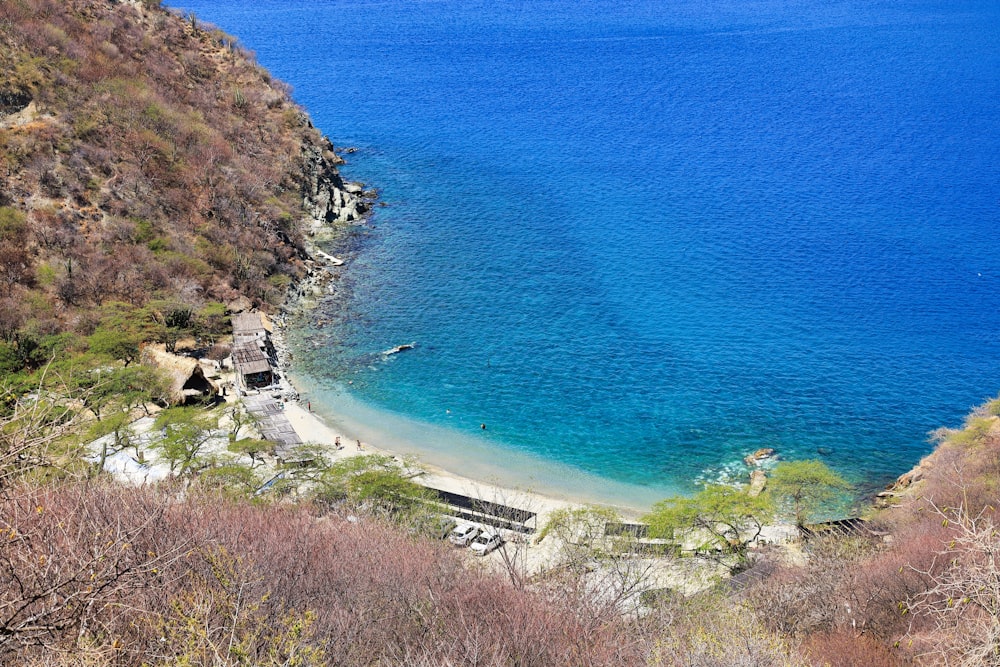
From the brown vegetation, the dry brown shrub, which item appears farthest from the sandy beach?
the dry brown shrub

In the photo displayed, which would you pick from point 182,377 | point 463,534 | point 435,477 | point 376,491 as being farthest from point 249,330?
point 463,534

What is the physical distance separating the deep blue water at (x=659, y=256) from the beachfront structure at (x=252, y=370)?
4.32m

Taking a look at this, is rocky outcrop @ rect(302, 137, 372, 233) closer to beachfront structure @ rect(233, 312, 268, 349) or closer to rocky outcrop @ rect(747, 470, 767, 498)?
beachfront structure @ rect(233, 312, 268, 349)

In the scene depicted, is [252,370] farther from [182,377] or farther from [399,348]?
[399,348]

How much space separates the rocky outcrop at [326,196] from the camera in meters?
78.2

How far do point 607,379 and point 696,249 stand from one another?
26.1 metres

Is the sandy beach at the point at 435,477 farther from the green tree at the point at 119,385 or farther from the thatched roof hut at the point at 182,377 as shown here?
the green tree at the point at 119,385

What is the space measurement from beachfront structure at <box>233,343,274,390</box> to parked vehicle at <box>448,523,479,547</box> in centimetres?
1861

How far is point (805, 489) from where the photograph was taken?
128ft

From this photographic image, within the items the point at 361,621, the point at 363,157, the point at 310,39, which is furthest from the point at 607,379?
the point at 310,39

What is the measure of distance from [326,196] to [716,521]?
56.3 metres

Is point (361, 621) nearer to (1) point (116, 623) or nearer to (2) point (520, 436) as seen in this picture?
(1) point (116, 623)

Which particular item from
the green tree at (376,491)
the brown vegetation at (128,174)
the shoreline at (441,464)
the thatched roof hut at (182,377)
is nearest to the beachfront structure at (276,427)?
the shoreline at (441,464)

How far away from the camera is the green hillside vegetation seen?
16.5 meters
